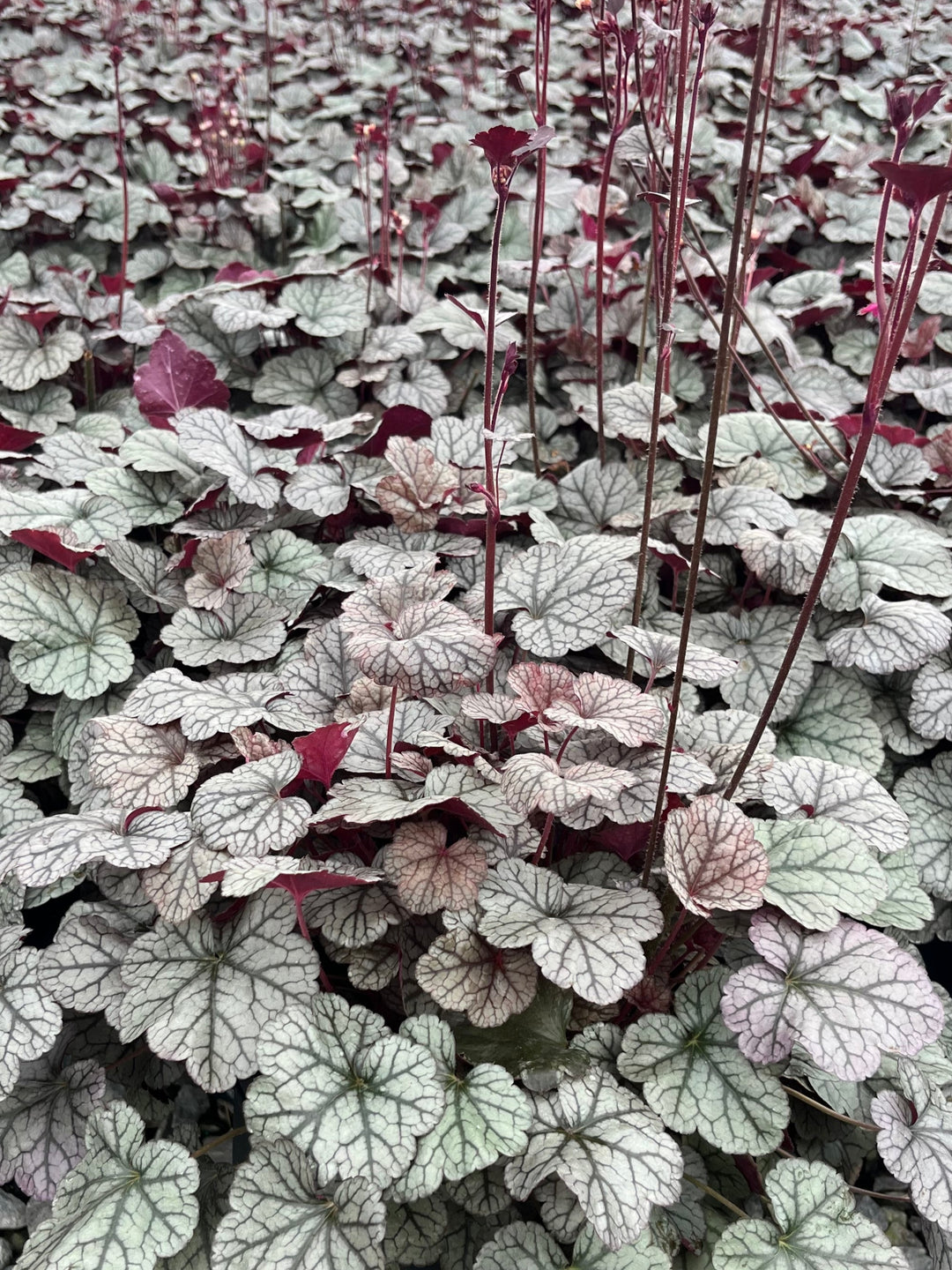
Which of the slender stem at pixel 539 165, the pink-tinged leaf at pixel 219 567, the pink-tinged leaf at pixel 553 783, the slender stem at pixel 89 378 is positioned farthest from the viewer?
the slender stem at pixel 89 378

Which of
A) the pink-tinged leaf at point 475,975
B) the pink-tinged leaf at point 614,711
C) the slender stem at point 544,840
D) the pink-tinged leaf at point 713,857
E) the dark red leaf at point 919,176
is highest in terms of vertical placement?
the dark red leaf at point 919,176

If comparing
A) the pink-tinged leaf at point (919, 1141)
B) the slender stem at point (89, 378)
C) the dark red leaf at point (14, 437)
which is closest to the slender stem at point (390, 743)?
the pink-tinged leaf at point (919, 1141)

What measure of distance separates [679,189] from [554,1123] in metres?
1.38

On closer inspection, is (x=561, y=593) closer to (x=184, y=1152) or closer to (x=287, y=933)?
(x=287, y=933)

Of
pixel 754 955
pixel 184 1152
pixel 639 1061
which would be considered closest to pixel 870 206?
pixel 754 955

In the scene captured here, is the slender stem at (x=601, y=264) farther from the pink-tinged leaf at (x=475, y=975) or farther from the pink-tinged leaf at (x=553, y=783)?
the pink-tinged leaf at (x=475, y=975)

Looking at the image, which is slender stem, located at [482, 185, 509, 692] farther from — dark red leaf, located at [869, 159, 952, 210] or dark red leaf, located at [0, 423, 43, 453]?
dark red leaf, located at [0, 423, 43, 453]

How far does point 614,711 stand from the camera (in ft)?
4.38

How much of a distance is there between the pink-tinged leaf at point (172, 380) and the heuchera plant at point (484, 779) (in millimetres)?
12

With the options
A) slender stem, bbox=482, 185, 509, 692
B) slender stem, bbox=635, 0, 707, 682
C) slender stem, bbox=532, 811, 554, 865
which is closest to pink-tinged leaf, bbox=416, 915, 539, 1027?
slender stem, bbox=532, 811, 554, 865

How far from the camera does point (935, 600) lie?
2057mm

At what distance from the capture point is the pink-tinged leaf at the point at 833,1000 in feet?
3.93

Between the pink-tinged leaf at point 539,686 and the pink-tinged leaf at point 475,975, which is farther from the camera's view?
the pink-tinged leaf at point 539,686

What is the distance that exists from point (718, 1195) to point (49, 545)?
159cm
